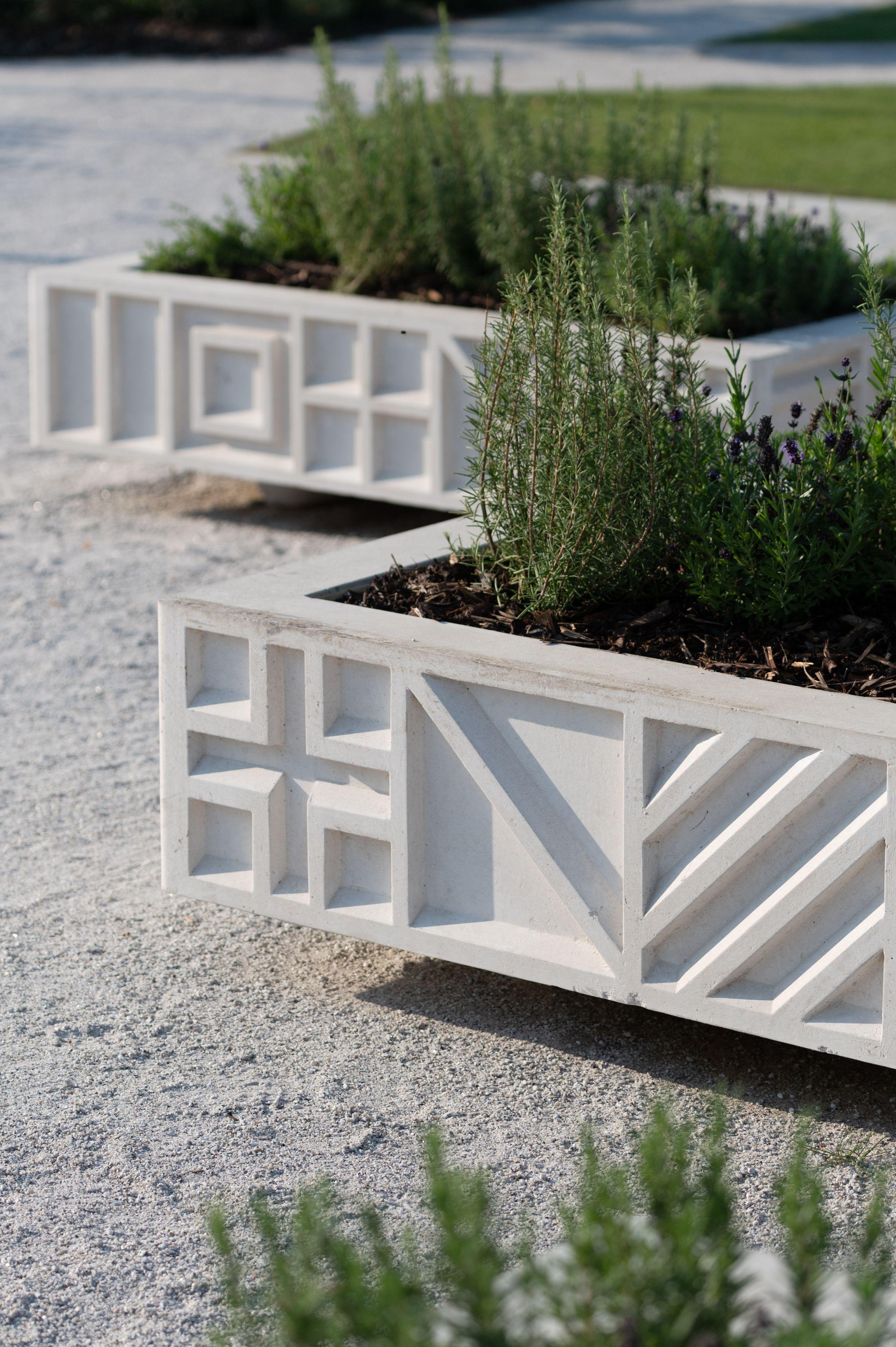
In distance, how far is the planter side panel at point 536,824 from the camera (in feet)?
8.89

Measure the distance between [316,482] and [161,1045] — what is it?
3371 millimetres

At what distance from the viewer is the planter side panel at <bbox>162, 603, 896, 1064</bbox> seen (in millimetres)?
2711

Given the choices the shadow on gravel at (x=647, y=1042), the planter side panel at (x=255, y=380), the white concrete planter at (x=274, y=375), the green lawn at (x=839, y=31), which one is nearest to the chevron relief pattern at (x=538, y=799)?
the shadow on gravel at (x=647, y=1042)

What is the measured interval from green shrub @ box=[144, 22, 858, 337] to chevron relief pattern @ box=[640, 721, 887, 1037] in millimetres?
3175

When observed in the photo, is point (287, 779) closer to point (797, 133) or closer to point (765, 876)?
point (765, 876)

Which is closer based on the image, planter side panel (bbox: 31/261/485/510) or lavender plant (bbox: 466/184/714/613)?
lavender plant (bbox: 466/184/714/613)

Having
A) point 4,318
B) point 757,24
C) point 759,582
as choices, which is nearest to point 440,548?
point 759,582

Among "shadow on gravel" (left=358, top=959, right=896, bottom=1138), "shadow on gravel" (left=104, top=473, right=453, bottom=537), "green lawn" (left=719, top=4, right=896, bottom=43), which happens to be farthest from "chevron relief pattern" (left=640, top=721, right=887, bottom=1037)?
"green lawn" (left=719, top=4, right=896, bottom=43)

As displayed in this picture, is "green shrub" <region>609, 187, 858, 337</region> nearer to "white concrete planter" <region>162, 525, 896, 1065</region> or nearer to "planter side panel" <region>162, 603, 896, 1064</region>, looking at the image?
"white concrete planter" <region>162, 525, 896, 1065</region>

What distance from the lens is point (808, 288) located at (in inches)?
239

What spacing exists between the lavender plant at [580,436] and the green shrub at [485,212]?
8.24ft

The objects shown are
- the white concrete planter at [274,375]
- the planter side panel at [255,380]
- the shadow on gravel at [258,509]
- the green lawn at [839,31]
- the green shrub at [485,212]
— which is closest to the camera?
the white concrete planter at [274,375]

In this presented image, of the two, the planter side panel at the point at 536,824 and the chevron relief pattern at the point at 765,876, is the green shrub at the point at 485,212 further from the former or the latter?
the chevron relief pattern at the point at 765,876

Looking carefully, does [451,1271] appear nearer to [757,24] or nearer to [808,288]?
[808,288]
